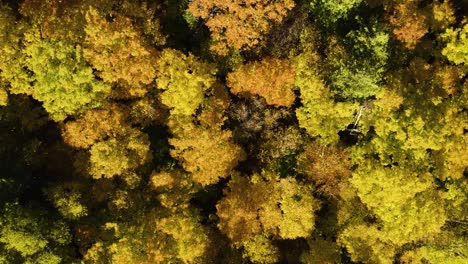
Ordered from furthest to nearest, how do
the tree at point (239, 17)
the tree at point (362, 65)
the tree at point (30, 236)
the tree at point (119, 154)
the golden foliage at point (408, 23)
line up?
the tree at point (239, 17) < the golden foliage at point (408, 23) < the tree at point (362, 65) < the tree at point (119, 154) < the tree at point (30, 236)

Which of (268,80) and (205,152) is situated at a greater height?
(268,80)

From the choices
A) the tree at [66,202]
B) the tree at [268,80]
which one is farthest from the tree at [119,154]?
the tree at [268,80]

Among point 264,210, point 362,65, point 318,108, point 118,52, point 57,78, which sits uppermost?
point 118,52

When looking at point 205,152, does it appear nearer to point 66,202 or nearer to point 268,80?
point 268,80

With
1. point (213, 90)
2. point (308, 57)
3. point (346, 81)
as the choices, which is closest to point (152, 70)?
point (213, 90)

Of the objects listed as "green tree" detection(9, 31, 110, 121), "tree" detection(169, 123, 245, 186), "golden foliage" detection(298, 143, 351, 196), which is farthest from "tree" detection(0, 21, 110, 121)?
"golden foliage" detection(298, 143, 351, 196)

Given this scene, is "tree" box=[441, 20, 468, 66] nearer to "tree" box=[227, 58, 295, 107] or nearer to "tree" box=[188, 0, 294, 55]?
"tree" box=[227, 58, 295, 107]

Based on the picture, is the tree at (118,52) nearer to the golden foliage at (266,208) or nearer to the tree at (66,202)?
the tree at (66,202)

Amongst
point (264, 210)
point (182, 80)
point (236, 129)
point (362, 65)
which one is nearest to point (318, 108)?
point (362, 65)
